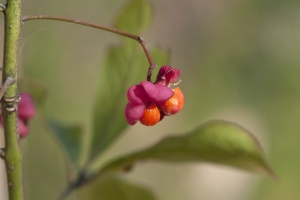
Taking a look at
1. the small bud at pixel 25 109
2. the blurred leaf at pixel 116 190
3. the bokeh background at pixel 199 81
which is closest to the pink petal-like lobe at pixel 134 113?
the small bud at pixel 25 109

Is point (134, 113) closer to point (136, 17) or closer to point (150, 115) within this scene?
point (150, 115)

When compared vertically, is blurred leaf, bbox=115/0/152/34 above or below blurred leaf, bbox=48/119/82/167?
above

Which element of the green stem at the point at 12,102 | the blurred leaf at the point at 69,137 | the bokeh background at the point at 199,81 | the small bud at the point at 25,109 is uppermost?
the green stem at the point at 12,102

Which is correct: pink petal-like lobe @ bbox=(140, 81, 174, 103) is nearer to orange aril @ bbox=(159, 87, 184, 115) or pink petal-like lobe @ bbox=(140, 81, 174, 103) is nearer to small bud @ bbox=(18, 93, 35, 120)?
orange aril @ bbox=(159, 87, 184, 115)

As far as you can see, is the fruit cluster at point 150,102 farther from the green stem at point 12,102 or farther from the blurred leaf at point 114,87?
the blurred leaf at point 114,87

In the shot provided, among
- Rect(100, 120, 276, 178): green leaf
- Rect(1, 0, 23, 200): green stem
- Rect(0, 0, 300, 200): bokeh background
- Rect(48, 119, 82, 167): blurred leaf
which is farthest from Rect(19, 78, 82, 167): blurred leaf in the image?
Rect(0, 0, 300, 200): bokeh background

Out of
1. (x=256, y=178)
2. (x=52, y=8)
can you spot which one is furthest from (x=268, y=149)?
(x=52, y=8)
